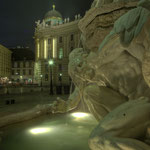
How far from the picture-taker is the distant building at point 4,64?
6291 centimetres

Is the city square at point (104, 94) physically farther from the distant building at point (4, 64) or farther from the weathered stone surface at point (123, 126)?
the distant building at point (4, 64)

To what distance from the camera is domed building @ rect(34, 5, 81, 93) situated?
51812mm

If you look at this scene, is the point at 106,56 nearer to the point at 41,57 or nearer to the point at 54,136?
the point at 54,136

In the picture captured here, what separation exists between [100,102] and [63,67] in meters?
49.7

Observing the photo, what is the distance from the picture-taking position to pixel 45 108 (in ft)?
24.0

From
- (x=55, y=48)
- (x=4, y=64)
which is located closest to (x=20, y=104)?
(x=55, y=48)

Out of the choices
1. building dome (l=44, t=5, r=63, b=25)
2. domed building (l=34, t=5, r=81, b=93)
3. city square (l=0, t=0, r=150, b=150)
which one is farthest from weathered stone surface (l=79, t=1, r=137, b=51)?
building dome (l=44, t=5, r=63, b=25)

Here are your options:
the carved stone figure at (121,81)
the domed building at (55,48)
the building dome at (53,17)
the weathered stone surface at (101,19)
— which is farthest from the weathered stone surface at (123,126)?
the building dome at (53,17)

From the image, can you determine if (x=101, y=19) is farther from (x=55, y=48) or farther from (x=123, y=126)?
(x=55, y=48)

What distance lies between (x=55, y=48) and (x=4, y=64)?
2287 centimetres

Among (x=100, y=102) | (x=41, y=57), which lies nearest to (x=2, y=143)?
(x=100, y=102)

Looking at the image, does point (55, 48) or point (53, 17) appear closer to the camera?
point (55, 48)

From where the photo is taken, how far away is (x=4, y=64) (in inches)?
2616

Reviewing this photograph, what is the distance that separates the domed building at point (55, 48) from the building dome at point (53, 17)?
541 cm
